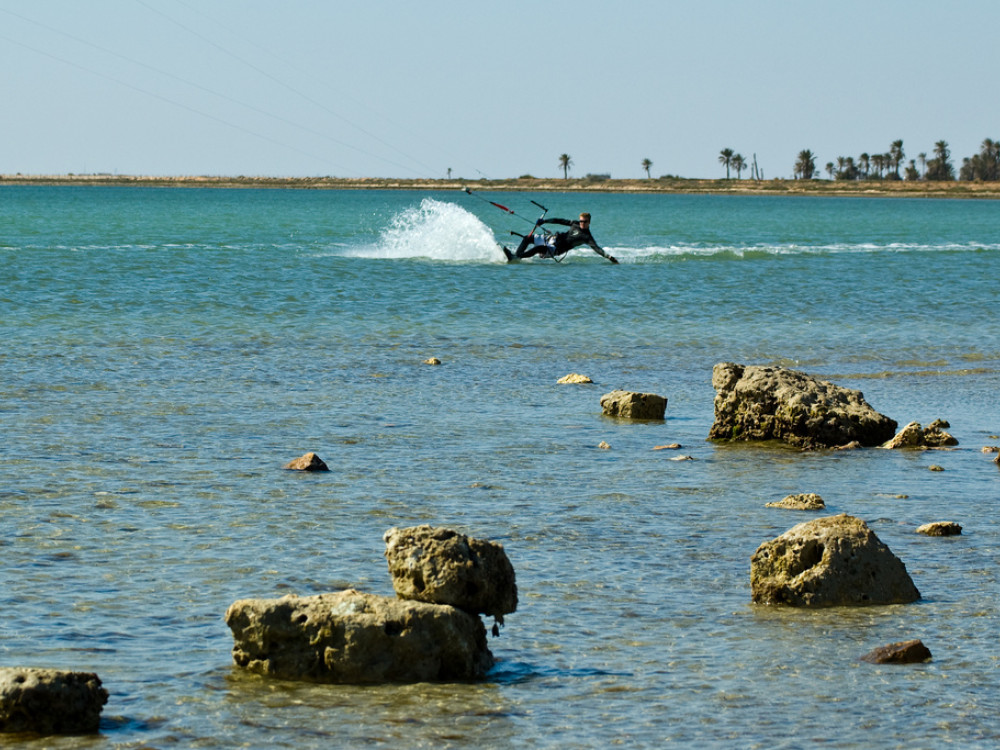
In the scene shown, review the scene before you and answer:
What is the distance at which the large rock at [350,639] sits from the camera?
740 centimetres

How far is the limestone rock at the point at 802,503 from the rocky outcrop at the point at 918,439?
3190 mm

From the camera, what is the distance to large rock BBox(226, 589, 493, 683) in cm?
740

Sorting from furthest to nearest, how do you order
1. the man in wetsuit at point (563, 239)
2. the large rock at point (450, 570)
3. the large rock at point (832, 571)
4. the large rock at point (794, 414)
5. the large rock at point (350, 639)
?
the man in wetsuit at point (563, 239), the large rock at point (794, 414), the large rock at point (832, 571), the large rock at point (450, 570), the large rock at point (350, 639)

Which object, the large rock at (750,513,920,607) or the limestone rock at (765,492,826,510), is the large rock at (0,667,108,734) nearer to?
the large rock at (750,513,920,607)

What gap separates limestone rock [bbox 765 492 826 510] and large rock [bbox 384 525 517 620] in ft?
15.5

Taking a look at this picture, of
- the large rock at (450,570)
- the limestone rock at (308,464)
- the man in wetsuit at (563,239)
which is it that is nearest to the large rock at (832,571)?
the large rock at (450,570)

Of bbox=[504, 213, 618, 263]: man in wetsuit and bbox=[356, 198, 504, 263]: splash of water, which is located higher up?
bbox=[356, 198, 504, 263]: splash of water

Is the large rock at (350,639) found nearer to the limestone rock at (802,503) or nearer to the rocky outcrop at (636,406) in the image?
the limestone rock at (802,503)

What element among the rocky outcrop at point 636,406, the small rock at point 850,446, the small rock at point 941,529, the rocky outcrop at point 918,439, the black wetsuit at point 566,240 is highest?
the black wetsuit at point 566,240

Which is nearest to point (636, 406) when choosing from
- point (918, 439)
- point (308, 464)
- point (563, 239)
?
point (918, 439)

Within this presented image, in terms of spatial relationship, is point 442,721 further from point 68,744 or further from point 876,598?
point 876,598

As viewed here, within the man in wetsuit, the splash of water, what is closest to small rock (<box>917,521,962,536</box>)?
the man in wetsuit

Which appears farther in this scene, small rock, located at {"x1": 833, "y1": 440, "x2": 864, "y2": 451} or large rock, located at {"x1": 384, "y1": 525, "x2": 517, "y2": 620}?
small rock, located at {"x1": 833, "y1": 440, "x2": 864, "y2": 451}

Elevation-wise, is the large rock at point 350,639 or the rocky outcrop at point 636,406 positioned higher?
the rocky outcrop at point 636,406
